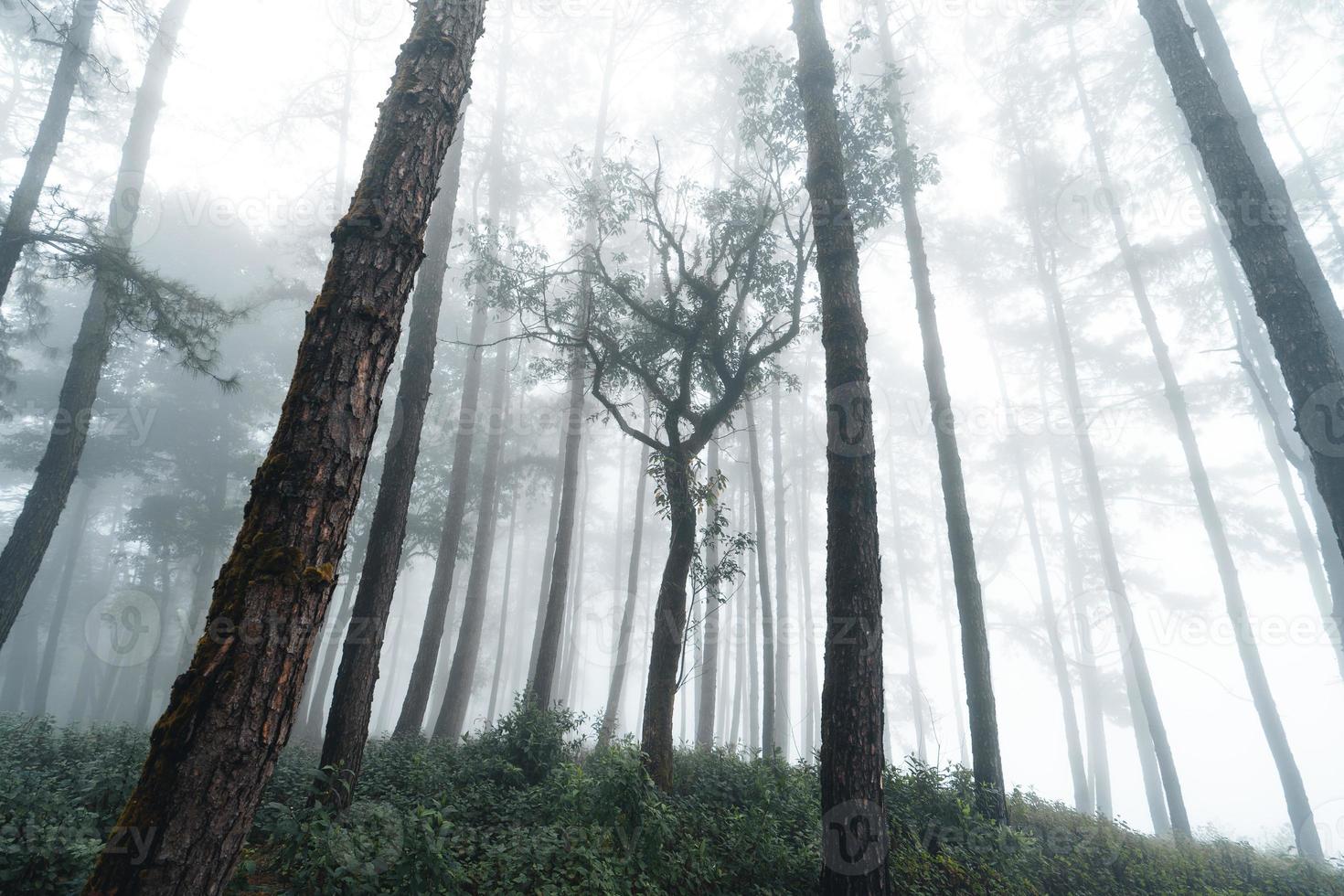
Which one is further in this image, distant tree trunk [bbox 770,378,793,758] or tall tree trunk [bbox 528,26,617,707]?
distant tree trunk [bbox 770,378,793,758]

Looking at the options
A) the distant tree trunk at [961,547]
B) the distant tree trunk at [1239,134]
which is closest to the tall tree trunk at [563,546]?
the distant tree trunk at [961,547]

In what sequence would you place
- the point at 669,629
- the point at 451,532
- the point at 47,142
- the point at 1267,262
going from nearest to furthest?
the point at 1267,262
the point at 669,629
the point at 47,142
the point at 451,532

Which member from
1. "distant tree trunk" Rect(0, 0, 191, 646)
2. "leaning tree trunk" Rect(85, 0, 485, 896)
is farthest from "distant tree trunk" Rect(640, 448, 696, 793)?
"distant tree trunk" Rect(0, 0, 191, 646)

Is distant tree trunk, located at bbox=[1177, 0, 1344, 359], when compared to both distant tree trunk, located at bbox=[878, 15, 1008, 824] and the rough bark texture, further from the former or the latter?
the rough bark texture

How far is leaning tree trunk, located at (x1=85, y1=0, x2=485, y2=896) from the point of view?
77.1 inches

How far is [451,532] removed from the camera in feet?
41.9

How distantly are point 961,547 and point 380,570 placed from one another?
8.02 m

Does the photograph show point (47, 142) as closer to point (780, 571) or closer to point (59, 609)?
point (780, 571)

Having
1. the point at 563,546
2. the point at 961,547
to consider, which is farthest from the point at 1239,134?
the point at 563,546

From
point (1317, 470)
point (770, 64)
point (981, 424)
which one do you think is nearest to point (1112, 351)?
point (981, 424)

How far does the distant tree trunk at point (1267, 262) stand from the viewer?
488 cm

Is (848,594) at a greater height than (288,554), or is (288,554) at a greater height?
(848,594)

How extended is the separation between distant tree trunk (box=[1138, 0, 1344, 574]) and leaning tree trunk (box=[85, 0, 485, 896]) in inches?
261

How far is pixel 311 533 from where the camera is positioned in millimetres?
2430
